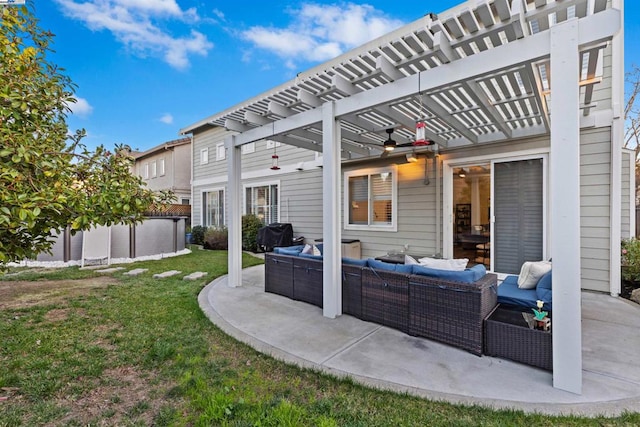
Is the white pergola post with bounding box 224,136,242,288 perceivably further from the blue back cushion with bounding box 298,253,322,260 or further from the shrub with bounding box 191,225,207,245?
the shrub with bounding box 191,225,207,245

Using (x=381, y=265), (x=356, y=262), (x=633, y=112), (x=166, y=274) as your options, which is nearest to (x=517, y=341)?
(x=381, y=265)

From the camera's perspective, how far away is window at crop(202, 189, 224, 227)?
41.6 feet

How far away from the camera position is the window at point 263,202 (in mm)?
10578

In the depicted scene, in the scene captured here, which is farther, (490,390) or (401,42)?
(401,42)

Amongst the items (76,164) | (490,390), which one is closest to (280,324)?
(490,390)

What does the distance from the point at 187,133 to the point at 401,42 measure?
503 inches

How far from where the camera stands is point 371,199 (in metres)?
7.93

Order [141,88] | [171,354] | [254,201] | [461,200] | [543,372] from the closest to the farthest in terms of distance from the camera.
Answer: [543,372] → [171,354] → [461,200] → [254,201] → [141,88]

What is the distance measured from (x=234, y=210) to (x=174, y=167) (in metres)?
12.8

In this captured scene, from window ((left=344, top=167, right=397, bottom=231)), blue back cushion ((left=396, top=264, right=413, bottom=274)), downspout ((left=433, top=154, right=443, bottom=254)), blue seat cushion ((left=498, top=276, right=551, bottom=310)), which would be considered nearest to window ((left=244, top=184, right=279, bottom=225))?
window ((left=344, top=167, right=397, bottom=231))

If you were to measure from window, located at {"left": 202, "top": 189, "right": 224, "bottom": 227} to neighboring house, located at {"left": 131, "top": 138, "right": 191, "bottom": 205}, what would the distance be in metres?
3.44

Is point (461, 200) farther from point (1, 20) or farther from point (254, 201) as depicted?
point (1, 20)

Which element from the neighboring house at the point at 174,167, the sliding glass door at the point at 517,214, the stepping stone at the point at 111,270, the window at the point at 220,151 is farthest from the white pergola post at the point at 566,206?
the neighboring house at the point at 174,167

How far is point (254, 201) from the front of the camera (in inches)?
446
